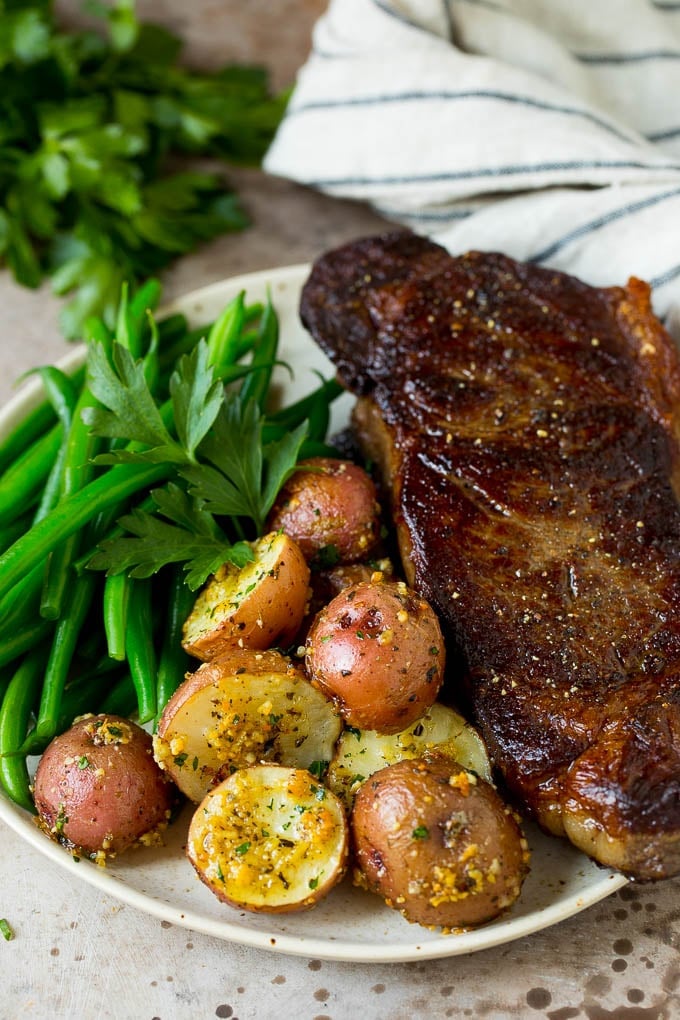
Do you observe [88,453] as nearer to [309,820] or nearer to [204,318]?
[204,318]

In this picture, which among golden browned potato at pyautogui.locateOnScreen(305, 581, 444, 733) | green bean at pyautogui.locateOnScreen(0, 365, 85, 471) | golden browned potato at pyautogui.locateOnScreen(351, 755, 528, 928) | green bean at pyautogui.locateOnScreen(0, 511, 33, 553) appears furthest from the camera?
green bean at pyautogui.locateOnScreen(0, 365, 85, 471)

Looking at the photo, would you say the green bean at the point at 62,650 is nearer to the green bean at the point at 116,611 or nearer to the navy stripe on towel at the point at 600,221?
the green bean at the point at 116,611

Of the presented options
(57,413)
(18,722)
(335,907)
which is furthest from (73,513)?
(335,907)

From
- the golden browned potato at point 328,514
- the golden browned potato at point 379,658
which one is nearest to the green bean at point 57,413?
the golden browned potato at point 328,514

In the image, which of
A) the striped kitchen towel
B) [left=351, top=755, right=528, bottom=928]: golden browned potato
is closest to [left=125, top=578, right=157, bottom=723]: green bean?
[left=351, top=755, right=528, bottom=928]: golden browned potato

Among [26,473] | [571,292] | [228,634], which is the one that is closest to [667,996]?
[228,634]

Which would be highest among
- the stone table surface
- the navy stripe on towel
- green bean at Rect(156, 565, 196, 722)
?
the navy stripe on towel

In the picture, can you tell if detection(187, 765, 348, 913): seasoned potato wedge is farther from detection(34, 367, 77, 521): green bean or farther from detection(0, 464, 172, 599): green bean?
detection(34, 367, 77, 521): green bean
